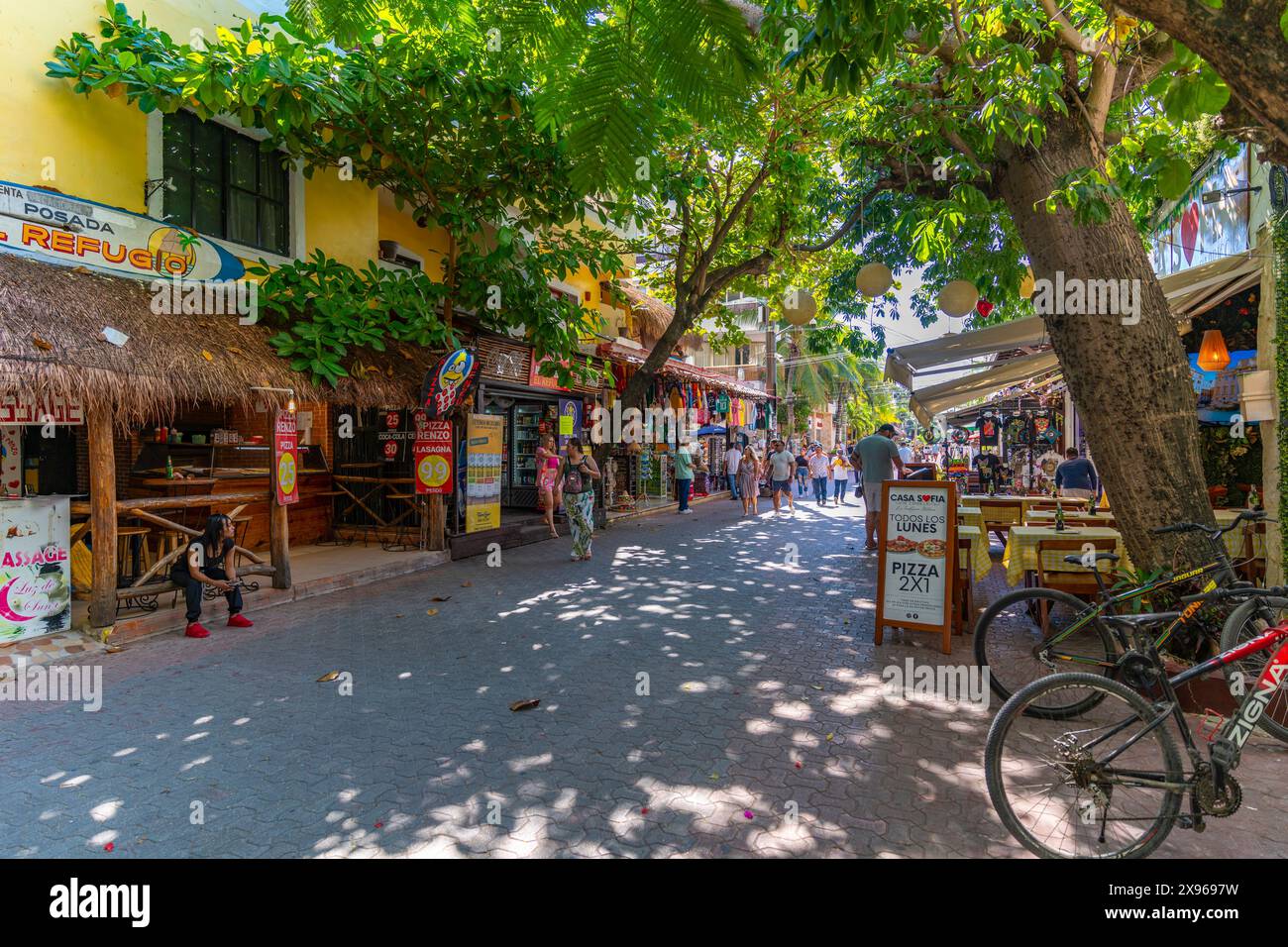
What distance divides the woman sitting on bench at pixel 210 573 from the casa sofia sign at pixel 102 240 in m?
3.17

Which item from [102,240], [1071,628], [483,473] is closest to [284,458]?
[102,240]

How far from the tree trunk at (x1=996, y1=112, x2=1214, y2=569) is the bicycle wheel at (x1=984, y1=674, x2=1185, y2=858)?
244 centimetres

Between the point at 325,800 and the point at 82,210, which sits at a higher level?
the point at 82,210

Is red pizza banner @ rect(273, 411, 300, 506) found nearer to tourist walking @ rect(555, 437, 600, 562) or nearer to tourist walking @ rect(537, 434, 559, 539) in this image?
tourist walking @ rect(555, 437, 600, 562)

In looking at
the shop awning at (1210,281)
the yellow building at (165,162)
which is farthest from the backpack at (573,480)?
the shop awning at (1210,281)

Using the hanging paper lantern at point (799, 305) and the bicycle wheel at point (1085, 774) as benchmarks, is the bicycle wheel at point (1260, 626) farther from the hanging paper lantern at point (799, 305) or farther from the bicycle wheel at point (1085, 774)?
the hanging paper lantern at point (799, 305)

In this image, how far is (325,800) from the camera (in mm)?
3619

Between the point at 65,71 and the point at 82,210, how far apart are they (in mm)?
1393

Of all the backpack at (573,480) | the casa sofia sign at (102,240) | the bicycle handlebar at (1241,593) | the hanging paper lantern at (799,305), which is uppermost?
the casa sofia sign at (102,240)

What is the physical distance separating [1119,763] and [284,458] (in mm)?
8818

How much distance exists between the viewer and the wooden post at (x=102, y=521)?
22.0ft

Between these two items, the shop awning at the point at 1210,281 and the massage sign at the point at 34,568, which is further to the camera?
the shop awning at the point at 1210,281

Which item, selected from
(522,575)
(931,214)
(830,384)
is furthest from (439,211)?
(830,384)

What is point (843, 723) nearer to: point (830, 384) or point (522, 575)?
point (522, 575)
